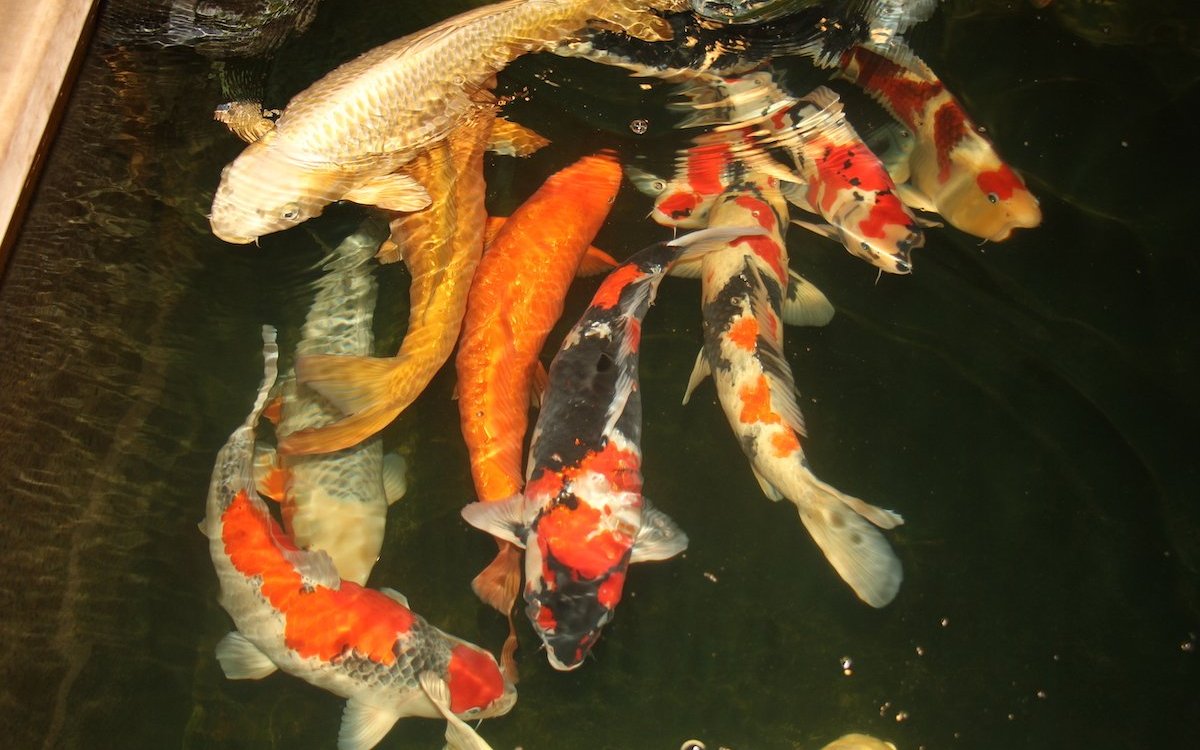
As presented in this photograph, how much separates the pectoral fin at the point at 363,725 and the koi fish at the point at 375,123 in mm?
1940

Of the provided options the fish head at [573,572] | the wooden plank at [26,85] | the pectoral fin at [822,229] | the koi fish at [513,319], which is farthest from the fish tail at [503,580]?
the wooden plank at [26,85]

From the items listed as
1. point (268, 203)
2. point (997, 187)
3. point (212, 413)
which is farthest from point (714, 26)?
point (212, 413)

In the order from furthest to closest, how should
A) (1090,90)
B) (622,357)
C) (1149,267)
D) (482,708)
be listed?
(1090,90) < (1149,267) < (622,357) < (482,708)

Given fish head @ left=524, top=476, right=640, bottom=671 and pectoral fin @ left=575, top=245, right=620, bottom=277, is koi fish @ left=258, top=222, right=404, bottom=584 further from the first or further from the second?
pectoral fin @ left=575, top=245, right=620, bottom=277

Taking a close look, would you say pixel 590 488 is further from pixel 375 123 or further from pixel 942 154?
pixel 942 154

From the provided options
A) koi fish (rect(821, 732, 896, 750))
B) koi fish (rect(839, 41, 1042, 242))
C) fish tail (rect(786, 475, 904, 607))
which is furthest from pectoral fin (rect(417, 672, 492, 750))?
koi fish (rect(839, 41, 1042, 242))

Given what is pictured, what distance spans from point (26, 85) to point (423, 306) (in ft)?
5.52

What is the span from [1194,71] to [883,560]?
2.96m

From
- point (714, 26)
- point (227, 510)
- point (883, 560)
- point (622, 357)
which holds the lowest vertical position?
point (883, 560)

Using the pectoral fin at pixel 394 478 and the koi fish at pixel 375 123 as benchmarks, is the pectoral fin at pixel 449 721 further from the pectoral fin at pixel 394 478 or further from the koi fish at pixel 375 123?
the koi fish at pixel 375 123

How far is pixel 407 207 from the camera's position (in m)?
3.60

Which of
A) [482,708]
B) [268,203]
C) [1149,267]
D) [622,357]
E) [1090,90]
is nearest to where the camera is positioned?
[482,708]

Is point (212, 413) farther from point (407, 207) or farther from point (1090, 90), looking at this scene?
point (1090, 90)

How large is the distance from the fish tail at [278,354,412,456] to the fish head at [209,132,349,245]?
743 mm
